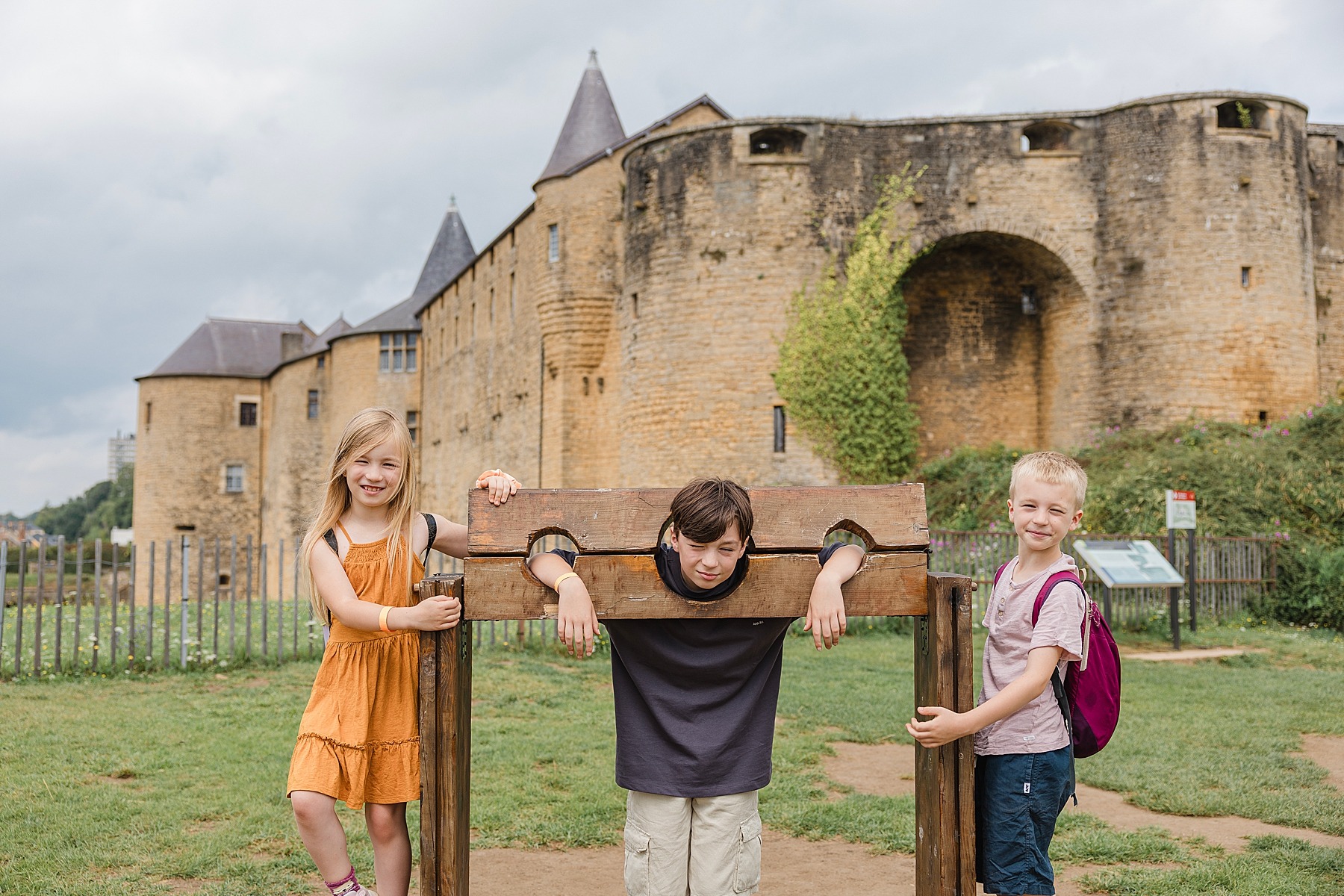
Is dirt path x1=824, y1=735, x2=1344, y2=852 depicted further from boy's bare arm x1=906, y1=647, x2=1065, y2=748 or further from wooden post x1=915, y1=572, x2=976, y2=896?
boy's bare arm x1=906, y1=647, x2=1065, y2=748

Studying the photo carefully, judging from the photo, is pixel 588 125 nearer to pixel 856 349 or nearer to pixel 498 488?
pixel 856 349

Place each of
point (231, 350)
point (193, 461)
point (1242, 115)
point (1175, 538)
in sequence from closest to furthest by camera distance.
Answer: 1. point (1175, 538)
2. point (1242, 115)
3. point (193, 461)
4. point (231, 350)

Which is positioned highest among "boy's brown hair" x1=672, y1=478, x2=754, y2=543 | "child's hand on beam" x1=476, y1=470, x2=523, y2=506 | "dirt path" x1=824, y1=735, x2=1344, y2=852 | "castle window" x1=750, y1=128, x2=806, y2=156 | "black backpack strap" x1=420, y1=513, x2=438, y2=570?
"castle window" x1=750, y1=128, x2=806, y2=156

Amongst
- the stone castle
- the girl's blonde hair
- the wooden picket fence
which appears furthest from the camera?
the stone castle

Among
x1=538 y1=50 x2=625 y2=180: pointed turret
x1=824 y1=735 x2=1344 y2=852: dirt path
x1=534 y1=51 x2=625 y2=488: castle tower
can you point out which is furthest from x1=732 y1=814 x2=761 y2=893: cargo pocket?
x1=538 y1=50 x2=625 y2=180: pointed turret

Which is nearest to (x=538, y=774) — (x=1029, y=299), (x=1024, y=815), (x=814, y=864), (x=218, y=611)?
(x=814, y=864)

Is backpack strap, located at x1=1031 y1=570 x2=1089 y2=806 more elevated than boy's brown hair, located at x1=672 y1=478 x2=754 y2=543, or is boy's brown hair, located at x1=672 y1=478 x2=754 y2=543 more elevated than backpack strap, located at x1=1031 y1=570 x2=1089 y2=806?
boy's brown hair, located at x1=672 y1=478 x2=754 y2=543

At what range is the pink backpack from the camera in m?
3.06

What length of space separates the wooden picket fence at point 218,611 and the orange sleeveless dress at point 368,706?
11.0ft

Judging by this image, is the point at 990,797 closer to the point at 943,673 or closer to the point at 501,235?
the point at 943,673

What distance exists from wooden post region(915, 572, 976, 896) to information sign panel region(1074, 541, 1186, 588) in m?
8.99

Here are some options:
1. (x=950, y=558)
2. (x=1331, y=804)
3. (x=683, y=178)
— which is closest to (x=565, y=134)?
(x=683, y=178)

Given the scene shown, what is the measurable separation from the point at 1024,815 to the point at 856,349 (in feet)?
57.3

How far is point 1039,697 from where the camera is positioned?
3.08m
